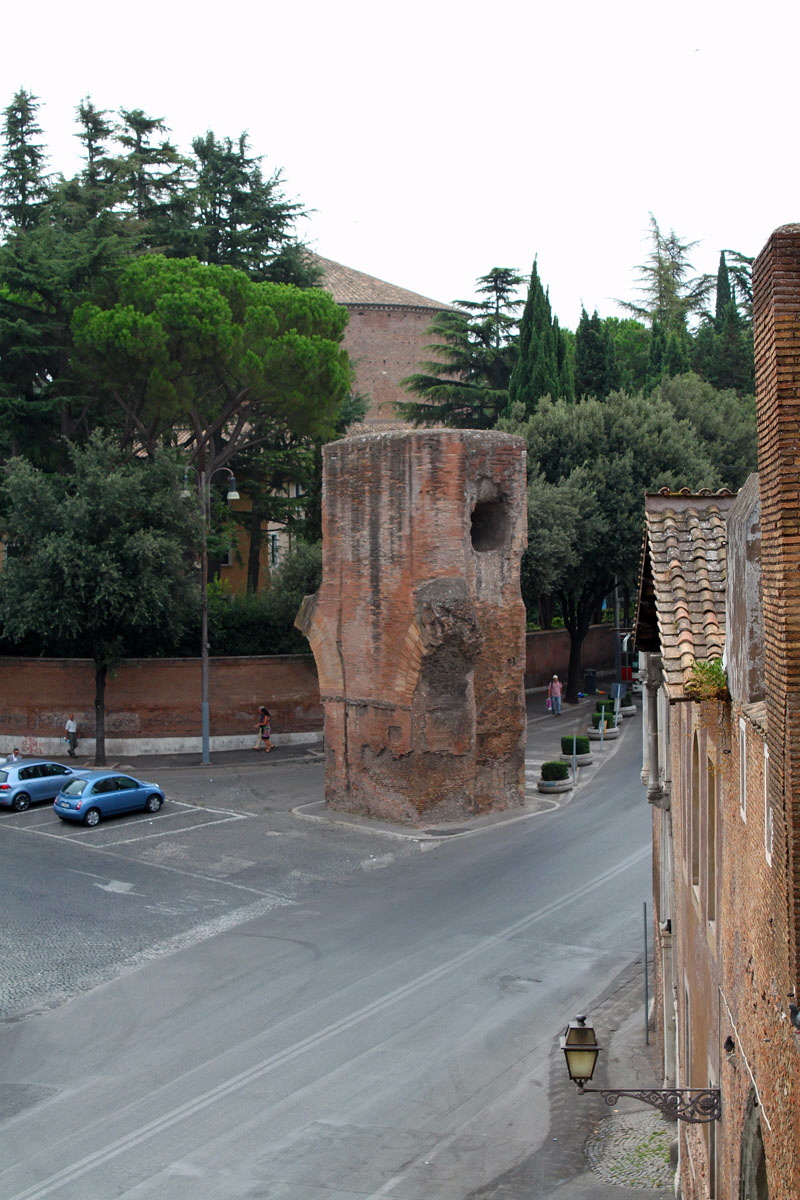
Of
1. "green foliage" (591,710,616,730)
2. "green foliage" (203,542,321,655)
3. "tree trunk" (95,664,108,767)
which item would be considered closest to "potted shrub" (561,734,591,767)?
"green foliage" (591,710,616,730)

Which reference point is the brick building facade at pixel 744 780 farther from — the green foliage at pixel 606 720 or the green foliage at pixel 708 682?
the green foliage at pixel 606 720

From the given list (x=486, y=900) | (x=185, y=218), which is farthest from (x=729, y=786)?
(x=185, y=218)

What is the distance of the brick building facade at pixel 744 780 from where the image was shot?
5238mm

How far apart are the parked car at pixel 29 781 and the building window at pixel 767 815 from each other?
831 inches

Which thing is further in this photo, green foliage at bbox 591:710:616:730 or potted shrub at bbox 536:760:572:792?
green foliage at bbox 591:710:616:730

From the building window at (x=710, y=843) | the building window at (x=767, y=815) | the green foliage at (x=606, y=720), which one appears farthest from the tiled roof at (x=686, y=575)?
the green foliage at (x=606, y=720)

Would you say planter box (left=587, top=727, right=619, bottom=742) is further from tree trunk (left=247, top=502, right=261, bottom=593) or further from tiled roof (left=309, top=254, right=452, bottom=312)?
tiled roof (left=309, top=254, right=452, bottom=312)

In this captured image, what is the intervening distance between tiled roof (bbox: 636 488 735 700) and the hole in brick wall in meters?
14.8

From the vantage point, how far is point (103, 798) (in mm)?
24781

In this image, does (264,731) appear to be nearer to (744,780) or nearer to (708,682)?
(708,682)

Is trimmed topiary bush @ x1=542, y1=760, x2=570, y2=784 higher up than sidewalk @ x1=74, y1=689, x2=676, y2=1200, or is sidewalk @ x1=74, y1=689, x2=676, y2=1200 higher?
trimmed topiary bush @ x1=542, y1=760, x2=570, y2=784

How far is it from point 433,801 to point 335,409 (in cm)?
1512

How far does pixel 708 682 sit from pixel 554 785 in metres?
20.2

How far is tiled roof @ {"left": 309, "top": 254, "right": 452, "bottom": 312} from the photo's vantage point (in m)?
60.9
